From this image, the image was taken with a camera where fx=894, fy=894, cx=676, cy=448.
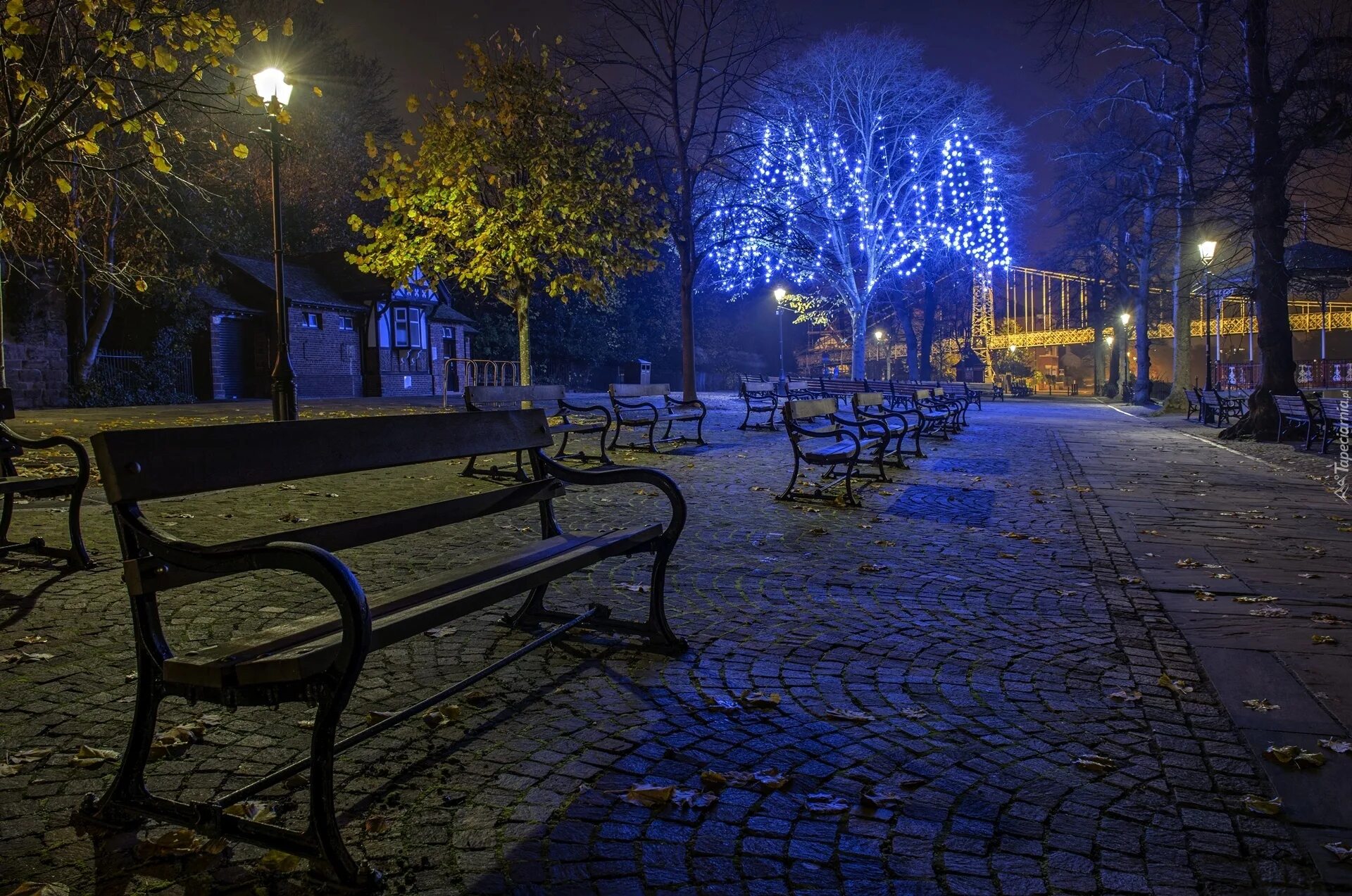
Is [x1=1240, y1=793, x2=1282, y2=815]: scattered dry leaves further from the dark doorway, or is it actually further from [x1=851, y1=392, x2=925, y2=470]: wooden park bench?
the dark doorway

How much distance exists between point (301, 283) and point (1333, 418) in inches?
1208

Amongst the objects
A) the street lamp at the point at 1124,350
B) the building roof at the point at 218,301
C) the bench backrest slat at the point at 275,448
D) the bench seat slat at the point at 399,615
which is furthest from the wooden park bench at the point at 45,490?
the street lamp at the point at 1124,350

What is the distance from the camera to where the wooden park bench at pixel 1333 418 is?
1221 centimetres

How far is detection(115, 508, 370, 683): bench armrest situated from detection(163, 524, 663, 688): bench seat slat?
4.5 inches

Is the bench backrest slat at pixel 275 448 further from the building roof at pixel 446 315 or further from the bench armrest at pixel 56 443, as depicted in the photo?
the building roof at pixel 446 315

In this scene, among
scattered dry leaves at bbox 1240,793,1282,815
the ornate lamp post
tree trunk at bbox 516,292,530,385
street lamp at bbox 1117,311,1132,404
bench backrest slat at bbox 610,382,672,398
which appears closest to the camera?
scattered dry leaves at bbox 1240,793,1282,815

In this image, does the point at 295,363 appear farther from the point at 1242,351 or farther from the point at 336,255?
the point at 1242,351

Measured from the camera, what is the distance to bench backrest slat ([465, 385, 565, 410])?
355 inches

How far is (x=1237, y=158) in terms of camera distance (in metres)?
15.3

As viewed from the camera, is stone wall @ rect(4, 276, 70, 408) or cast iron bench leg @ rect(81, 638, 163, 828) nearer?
cast iron bench leg @ rect(81, 638, 163, 828)

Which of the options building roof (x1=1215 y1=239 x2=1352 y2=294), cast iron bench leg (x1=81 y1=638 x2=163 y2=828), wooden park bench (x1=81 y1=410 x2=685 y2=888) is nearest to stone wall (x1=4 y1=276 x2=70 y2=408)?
wooden park bench (x1=81 y1=410 x2=685 y2=888)

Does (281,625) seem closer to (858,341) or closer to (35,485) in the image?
(35,485)

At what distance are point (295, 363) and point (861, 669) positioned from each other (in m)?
31.6

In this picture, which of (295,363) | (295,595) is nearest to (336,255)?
(295,363)
